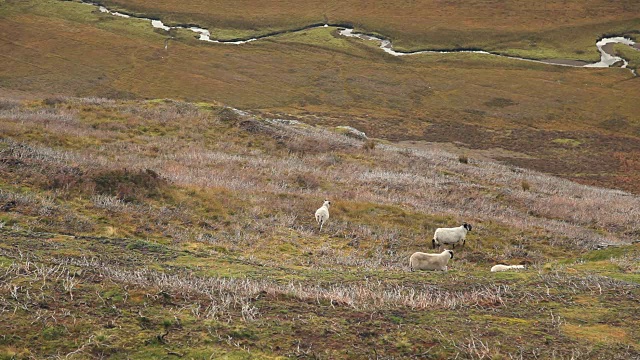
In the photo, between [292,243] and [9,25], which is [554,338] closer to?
[292,243]

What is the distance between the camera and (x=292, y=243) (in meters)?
19.2

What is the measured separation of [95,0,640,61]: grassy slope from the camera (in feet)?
515

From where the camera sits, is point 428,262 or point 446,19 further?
point 446,19

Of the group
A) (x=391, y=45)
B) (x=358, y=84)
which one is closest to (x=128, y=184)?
(x=358, y=84)

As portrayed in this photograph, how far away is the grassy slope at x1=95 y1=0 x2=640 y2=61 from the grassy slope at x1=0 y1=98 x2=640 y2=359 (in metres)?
124

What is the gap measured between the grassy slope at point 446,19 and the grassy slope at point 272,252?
12356cm

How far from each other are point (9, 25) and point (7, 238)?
139925 mm

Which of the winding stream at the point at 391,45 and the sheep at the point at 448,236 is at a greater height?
the sheep at the point at 448,236

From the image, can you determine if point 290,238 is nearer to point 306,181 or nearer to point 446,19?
point 306,181

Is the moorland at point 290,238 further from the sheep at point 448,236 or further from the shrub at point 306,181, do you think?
the sheep at point 448,236

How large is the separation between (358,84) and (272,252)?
106m

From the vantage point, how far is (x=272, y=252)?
1778 centimetres

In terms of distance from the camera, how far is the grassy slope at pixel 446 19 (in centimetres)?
15700

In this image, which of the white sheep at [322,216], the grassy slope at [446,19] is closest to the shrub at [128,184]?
the white sheep at [322,216]
